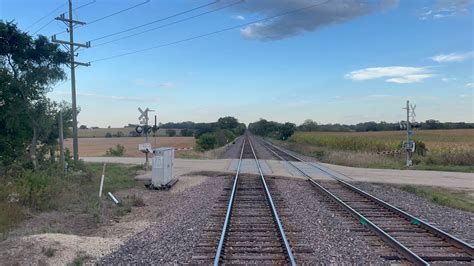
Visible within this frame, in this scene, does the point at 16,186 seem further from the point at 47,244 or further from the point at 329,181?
the point at 329,181

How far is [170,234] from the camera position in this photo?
9.91 metres

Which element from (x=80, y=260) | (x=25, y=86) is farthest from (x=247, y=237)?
(x=25, y=86)

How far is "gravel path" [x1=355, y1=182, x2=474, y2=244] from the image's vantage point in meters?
10.6

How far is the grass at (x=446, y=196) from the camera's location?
14302mm

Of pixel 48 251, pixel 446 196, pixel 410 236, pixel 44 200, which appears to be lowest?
pixel 446 196

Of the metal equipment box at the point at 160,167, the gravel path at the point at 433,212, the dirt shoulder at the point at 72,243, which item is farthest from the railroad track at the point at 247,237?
the metal equipment box at the point at 160,167

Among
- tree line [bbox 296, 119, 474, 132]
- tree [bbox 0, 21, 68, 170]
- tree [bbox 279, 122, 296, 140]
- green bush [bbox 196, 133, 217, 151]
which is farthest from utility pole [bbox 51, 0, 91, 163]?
tree line [bbox 296, 119, 474, 132]

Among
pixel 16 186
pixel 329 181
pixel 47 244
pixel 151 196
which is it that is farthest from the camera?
pixel 329 181

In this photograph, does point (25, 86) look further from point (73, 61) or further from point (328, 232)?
point (328, 232)

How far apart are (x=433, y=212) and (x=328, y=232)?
15.3 ft

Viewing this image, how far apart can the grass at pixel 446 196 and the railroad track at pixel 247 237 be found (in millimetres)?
5800

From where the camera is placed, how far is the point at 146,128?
25.8 m

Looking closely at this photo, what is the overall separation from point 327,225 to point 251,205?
358 centimetres

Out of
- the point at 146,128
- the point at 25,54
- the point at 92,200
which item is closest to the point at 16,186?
the point at 92,200
